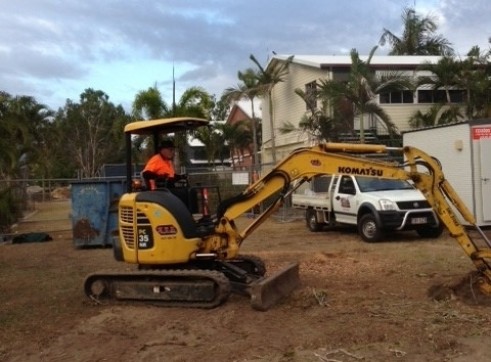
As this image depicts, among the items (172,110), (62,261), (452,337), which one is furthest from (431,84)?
(452,337)

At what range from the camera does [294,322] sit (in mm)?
7391

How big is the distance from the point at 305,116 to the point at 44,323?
74.1ft

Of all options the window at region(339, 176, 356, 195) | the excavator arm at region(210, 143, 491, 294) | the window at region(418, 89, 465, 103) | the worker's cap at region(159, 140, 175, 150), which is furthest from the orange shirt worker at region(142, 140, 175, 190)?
the window at region(418, 89, 465, 103)

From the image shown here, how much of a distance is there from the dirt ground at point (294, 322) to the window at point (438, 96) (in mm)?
19627

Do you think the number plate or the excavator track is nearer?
the excavator track

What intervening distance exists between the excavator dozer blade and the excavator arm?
683mm

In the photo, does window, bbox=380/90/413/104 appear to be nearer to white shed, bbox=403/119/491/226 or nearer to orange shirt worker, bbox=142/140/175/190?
white shed, bbox=403/119/491/226

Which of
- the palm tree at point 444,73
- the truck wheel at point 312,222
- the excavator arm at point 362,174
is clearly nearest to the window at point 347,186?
the truck wheel at point 312,222

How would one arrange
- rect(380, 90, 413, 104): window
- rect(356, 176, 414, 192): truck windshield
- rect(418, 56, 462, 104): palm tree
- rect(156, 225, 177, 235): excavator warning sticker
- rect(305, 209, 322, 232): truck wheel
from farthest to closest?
rect(380, 90, 413, 104): window < rect(418, 56, 462, 104): palm tree < rect(305, 209, 322, 232): truck wheel < rect(356, 176, 414, 192): truck windshield < rect(156, 225, 177, 235): excavator warning sticker

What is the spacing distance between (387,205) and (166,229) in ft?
25.2

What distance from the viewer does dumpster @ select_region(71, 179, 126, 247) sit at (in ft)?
53.7

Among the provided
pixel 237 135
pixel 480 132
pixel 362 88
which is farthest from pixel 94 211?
pixel 237 135

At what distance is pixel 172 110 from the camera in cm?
3080

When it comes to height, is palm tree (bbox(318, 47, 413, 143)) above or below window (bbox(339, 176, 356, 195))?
above
